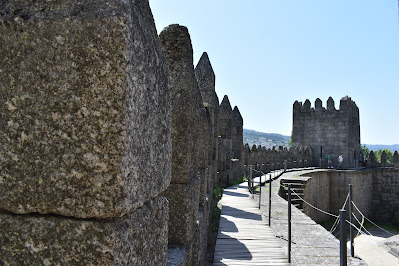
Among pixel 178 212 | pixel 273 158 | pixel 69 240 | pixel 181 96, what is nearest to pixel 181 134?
pixel 181 96

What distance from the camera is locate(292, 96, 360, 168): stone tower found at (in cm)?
2580

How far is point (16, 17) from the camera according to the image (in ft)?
4.04

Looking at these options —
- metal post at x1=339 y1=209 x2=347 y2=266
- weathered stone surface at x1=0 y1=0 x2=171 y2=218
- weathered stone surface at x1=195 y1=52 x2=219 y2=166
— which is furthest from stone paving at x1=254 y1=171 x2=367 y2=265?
weathered stone surface at x1=0 y1=0 x2=171 y2=218

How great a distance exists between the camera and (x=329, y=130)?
26469 mm

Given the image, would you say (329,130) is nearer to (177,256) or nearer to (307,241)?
(307,241)

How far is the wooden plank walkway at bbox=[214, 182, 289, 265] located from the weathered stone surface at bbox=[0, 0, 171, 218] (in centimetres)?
432

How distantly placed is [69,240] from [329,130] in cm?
2757

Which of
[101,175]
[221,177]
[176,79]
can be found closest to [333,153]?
[221,177]

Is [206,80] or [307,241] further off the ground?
[206,80]

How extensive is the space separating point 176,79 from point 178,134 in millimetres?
487

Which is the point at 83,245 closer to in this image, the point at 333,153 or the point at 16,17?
the point at 16,17

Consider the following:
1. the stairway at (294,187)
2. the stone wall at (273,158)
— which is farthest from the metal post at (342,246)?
the stone wall at (273,158)

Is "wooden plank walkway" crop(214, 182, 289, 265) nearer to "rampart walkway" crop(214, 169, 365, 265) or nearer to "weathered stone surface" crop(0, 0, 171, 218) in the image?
"rampart walkway" crop(214, 169, 365, 265)

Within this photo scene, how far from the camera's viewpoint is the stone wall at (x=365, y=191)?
68.2 ft
